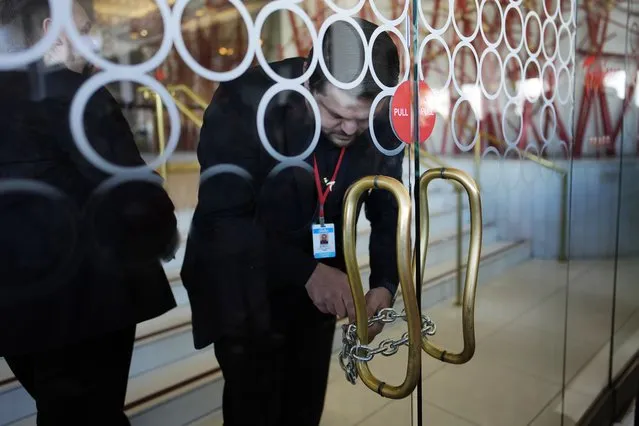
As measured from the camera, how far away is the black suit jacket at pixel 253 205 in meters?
0.86

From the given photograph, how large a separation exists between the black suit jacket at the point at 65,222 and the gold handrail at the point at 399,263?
0.36 metres

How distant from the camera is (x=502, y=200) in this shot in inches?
65.8

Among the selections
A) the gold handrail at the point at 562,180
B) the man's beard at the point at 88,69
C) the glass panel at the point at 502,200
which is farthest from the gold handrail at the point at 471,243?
the man's beard at the point at 88,69

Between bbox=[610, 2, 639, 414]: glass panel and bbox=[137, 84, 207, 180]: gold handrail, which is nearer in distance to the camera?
bbox=[137, 84, 207, 180]: gold handrail

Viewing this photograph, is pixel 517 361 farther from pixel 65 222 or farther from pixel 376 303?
pixel 65 222

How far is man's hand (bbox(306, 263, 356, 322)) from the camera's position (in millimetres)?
1046

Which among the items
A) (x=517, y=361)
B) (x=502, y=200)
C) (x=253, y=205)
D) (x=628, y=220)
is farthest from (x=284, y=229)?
(x=628, y=220)

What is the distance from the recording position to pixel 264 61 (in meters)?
0.87

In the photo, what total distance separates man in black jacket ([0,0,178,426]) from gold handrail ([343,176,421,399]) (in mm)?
355

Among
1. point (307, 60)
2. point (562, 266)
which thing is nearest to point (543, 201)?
point (562, 266)

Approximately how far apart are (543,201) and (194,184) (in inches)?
61.4

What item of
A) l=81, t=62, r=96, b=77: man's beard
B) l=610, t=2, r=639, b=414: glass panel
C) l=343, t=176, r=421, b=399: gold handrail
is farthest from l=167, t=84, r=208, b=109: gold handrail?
l=610, t=2, r=639, b=414: glass panel

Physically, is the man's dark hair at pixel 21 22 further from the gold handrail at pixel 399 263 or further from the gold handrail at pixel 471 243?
the gold handrail at pixel 471 243

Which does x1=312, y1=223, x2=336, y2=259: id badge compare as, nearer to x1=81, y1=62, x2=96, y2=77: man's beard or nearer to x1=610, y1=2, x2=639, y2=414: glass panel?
x1=81, y1=62, x2=96, y2=77: man's beard
